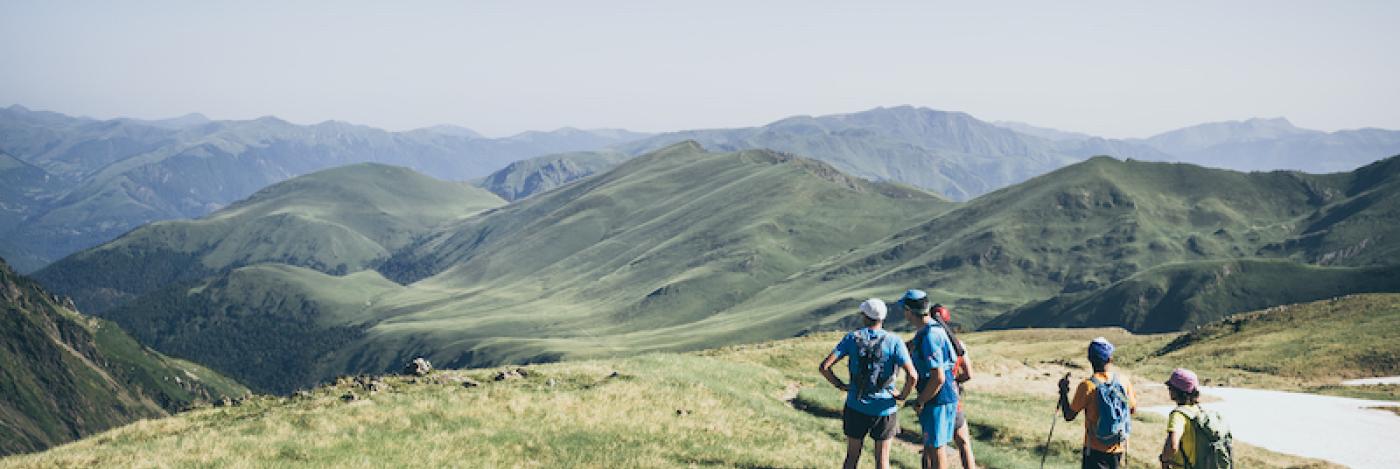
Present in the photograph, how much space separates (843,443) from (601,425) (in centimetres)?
693

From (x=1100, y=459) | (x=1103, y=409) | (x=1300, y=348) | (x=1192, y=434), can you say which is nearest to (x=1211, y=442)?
(x=1192, y=434)

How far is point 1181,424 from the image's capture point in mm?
15836

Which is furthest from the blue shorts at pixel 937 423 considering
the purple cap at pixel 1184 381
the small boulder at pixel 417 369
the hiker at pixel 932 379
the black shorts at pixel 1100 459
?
the small boulder at pixel 417 369

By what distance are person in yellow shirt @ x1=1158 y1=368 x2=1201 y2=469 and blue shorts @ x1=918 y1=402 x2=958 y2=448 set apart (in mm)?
3823

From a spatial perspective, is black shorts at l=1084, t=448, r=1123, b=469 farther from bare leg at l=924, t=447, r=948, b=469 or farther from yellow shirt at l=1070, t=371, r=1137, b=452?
bare leg at l=924, t=447, r=948, b=469

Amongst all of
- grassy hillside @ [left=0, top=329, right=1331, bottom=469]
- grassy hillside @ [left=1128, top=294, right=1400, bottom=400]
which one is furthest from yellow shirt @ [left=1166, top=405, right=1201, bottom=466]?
grassy hillside @ [left=1128, top=294, right=1400, bottom=400]

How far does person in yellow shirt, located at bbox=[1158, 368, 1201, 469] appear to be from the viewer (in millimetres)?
15695

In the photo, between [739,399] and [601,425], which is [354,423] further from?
[739,399]

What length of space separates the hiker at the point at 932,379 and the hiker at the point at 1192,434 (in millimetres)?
3857

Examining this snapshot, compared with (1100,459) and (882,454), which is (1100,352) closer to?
(1100,459)

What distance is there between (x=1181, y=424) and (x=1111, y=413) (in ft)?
3.91

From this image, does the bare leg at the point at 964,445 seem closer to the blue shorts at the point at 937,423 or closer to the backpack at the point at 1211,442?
the blue shorts at the point at 937,423

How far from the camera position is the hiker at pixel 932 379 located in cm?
1727

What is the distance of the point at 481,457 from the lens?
19.8m
